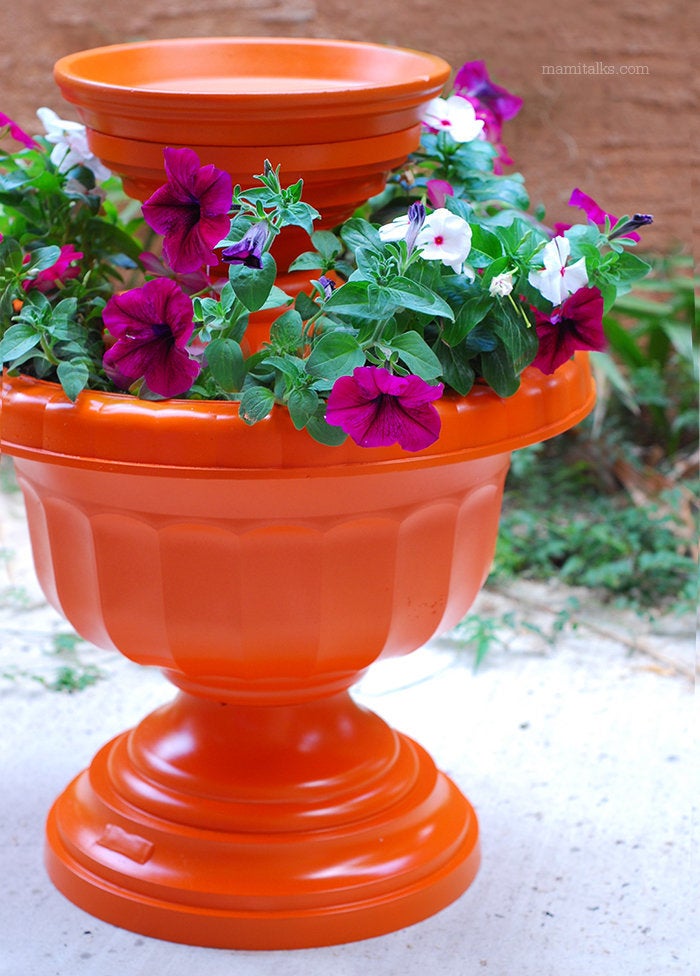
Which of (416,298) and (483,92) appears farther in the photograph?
(483,92)

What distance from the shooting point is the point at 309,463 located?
1366mm

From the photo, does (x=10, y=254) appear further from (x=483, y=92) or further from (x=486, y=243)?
(x=483, y=92)

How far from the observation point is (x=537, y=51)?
3.38 m

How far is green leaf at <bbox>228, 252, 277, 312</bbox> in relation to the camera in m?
1.35

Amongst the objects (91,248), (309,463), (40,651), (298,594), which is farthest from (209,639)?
(40,651)

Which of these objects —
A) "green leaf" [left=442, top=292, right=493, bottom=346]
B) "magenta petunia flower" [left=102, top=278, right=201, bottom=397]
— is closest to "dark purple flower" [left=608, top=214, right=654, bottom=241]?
"green leaf" [left=442, top=292, right=493, bottom=346]

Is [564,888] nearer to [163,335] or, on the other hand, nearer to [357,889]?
[357,889]

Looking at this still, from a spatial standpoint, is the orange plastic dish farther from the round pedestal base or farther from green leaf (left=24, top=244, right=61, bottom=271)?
the round pedestal base

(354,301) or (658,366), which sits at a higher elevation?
(354,301)

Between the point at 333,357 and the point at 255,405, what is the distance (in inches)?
3.8

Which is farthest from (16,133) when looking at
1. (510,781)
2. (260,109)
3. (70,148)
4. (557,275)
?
(510,781)

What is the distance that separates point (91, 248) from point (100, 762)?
2.46 ft

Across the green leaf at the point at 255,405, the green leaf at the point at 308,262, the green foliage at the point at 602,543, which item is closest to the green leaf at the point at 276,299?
the green leaf at the point at 308,262

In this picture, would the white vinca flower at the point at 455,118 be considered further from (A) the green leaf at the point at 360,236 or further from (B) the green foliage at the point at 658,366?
(B) the green foliage at the point at 658,366
